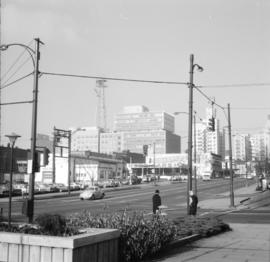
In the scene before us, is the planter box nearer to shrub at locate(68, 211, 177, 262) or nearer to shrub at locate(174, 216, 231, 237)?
shrub at locate(68, 211, 177, 262)

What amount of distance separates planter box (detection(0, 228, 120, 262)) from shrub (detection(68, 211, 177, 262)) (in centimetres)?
81

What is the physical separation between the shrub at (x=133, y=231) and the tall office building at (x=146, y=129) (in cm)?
10861

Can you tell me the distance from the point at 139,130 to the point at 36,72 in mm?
137503

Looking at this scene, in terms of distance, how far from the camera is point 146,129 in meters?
144

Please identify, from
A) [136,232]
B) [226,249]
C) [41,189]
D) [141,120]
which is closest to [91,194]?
[41,189]

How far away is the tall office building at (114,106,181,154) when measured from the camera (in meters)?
137

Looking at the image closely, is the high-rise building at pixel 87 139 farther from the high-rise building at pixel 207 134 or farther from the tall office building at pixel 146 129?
the high-rise building at pixel 207 134

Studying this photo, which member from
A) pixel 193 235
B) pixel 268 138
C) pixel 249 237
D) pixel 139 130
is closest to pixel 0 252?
pixel 193 235

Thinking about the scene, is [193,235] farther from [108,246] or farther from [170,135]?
[170,135]

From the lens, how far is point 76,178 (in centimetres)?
11100

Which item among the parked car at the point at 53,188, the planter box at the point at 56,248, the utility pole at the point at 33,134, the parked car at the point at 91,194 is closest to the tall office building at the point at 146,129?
the parked car at the point at 53,188

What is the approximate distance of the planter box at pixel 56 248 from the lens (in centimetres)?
860

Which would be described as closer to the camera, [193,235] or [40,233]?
[40,233]

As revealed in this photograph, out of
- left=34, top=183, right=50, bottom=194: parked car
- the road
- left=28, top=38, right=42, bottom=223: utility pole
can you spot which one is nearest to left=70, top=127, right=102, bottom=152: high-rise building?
left=34, top=183, right=50, bottom=194: parked car
